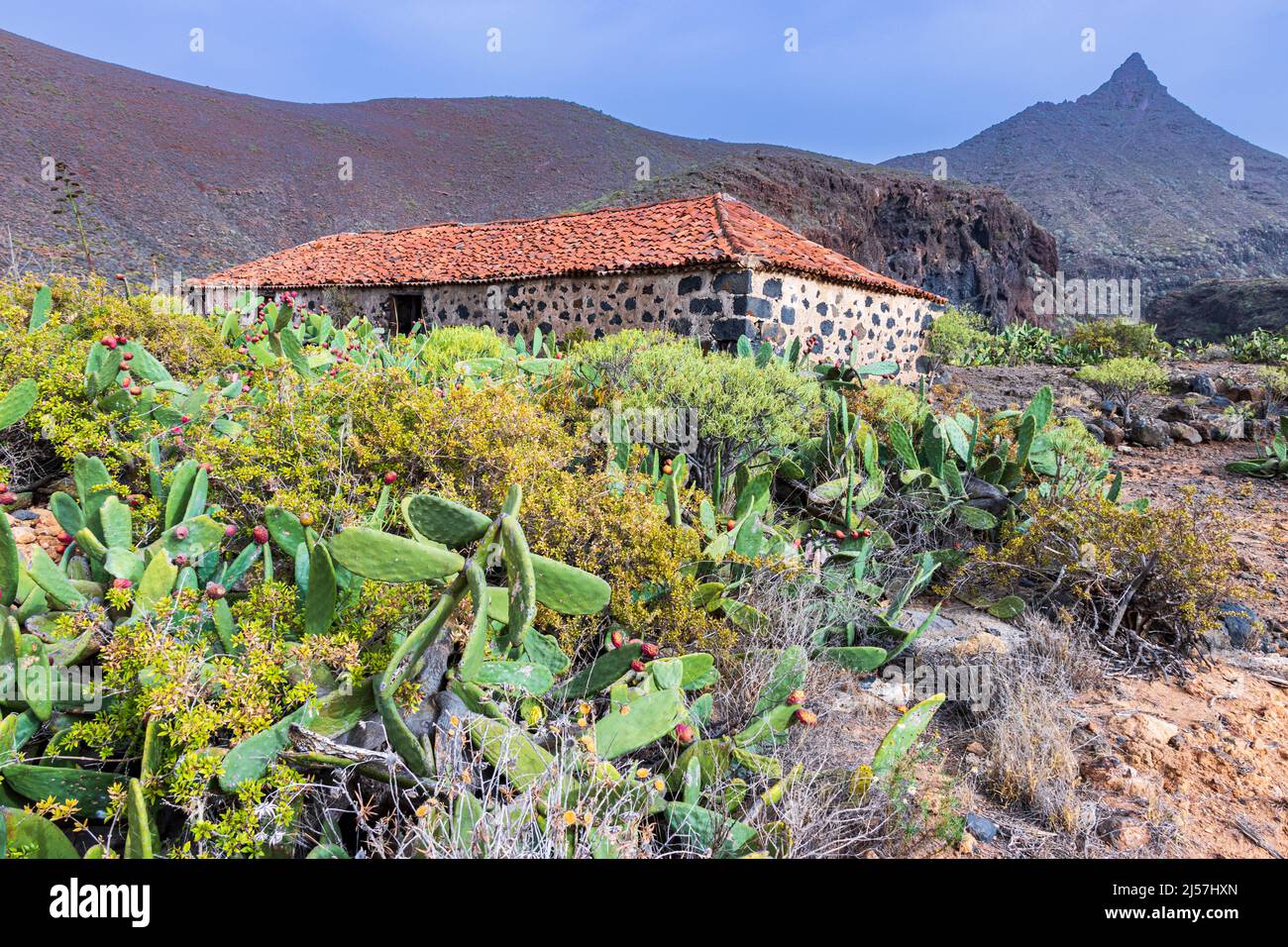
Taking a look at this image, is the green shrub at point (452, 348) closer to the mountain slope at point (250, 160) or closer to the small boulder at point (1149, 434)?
the small boulder at point (1149, 434)

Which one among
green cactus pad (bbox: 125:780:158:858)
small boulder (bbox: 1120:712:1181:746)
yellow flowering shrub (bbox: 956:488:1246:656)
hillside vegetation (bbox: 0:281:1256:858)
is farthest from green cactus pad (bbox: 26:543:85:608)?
yellow flowering shrub (bbox: 956:488:1246:656)

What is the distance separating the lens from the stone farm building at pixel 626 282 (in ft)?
34.7

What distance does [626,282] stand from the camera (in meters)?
11.5

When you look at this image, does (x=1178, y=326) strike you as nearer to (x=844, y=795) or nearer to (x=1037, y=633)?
(x=1037, y=633)

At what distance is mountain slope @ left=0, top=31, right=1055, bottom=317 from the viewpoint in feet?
91.1

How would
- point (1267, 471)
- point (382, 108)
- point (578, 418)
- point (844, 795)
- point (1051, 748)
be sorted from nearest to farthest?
point (844, 795), point (1051, 748), point (578, 418), point (1267, 471), point (382, 108)

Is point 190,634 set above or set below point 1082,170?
below

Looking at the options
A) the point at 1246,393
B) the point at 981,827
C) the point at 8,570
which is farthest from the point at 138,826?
the point at 1246,393

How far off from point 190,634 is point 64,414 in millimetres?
2393

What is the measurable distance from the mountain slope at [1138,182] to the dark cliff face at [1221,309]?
7080 mm

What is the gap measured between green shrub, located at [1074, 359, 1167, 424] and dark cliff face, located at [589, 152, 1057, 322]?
1762 centimetres

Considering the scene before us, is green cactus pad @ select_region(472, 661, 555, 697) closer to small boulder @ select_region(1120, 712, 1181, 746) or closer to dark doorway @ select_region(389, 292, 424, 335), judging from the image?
small boulder @ select_region(1120, 712, 1181, 746)

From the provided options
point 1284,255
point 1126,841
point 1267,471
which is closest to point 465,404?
point 1126,841

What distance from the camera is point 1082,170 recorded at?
5662 centimetres
